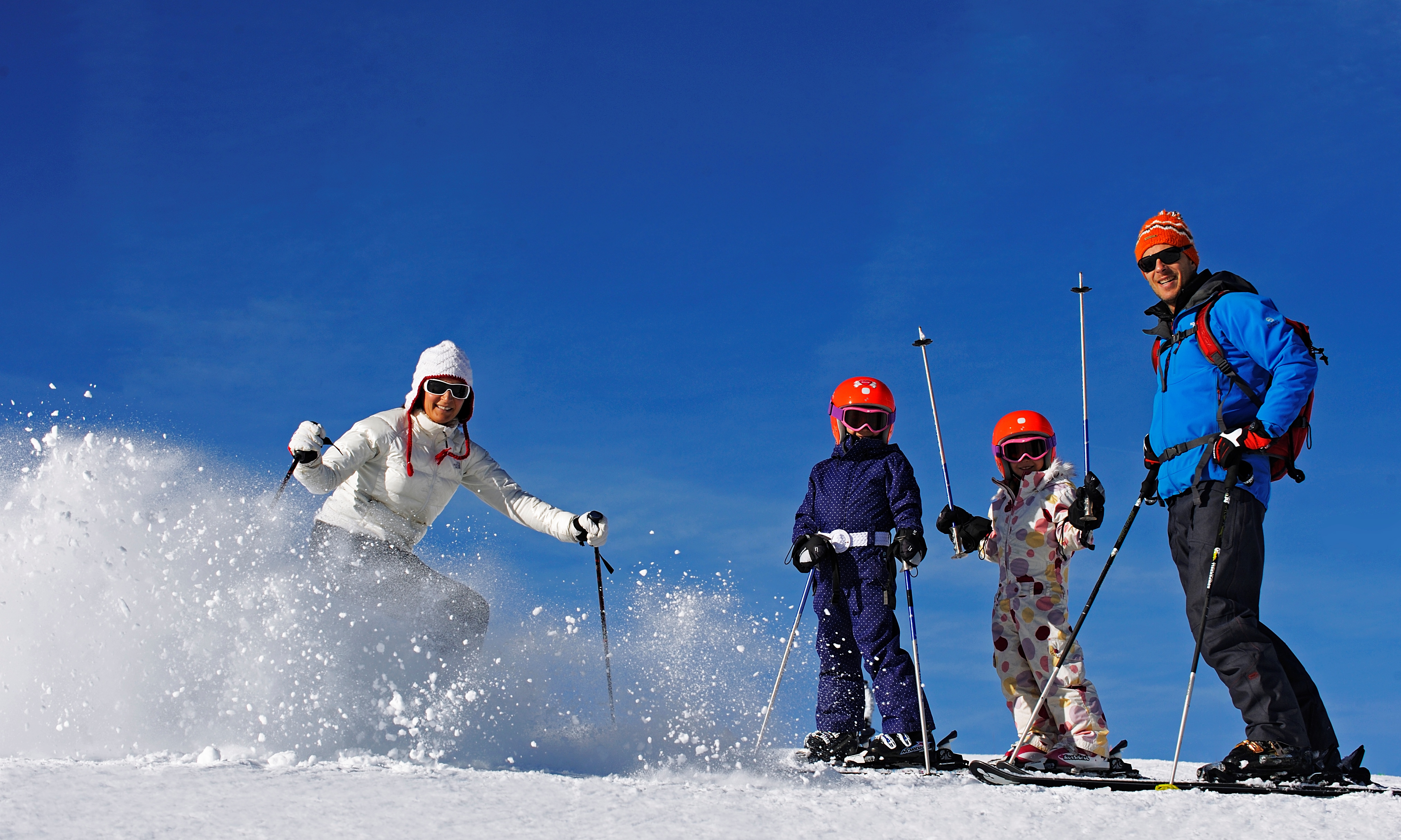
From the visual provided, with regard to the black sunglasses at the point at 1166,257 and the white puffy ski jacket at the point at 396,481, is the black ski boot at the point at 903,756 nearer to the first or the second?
the white puffy ski jacket at the point at 396,481

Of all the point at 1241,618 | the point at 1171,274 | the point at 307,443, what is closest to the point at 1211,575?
the point at 1241,618

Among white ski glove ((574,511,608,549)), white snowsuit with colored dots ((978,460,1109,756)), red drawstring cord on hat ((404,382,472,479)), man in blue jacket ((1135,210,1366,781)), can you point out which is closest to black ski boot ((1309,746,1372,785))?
man in blue jacket ((1135,210,1366,781))

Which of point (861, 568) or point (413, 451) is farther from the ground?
point (413, 451)

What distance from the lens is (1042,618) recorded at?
589 centimetres

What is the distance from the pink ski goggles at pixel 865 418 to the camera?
6344mm

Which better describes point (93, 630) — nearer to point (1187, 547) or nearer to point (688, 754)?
point (688, 754)

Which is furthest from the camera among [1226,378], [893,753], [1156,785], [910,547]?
[910,547]

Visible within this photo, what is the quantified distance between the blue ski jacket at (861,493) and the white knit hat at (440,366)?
→ 226cm

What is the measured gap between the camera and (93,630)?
551 cm

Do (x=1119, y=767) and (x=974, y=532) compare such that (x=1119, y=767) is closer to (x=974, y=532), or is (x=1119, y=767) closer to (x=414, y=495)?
(x=974, y=532)

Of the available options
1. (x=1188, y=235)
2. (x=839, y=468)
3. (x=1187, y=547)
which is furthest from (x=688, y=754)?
(x=1188, y=235)

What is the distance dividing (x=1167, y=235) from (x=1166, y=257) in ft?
0.42

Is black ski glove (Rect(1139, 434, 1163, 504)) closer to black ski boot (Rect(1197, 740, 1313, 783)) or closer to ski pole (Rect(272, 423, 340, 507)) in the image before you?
black ski boot (Rect(1197, 740, 1313, 783))

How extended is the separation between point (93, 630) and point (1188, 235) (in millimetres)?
6254
